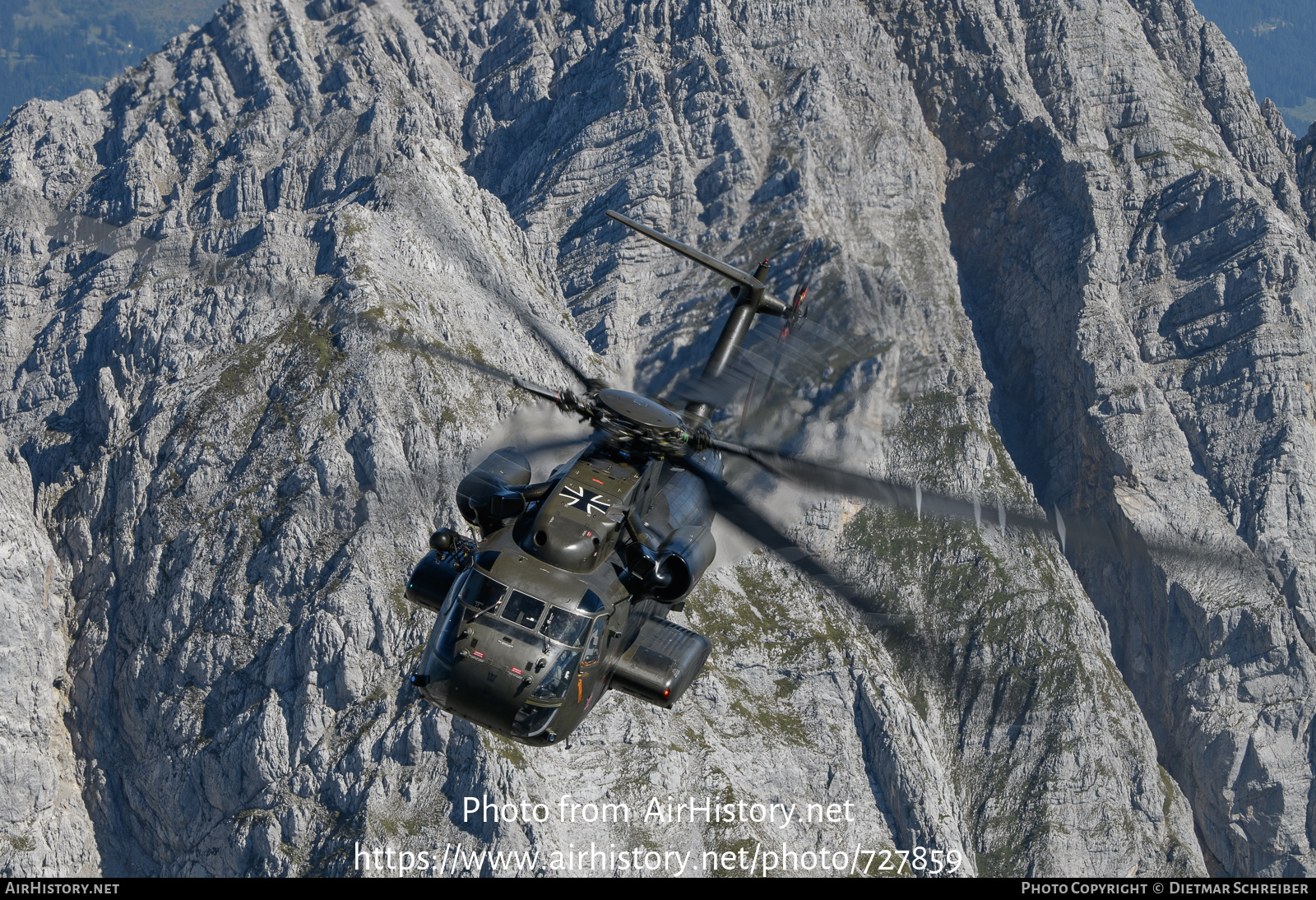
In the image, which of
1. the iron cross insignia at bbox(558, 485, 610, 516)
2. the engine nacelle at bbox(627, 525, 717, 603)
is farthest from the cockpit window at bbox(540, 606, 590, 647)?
the iron cross insignia at bbox(558, 485, 610, 516)

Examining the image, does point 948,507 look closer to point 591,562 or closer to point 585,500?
point 591,562

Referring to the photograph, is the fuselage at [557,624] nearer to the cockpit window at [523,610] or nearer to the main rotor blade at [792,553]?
the cockpit window at [523,610]

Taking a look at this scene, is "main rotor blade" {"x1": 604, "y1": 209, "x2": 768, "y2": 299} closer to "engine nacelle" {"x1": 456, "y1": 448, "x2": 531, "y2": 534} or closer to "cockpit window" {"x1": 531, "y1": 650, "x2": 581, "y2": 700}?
"engine nacelle" {"x1": 456, "y1": 448, "x2": 531, "y2": 534}

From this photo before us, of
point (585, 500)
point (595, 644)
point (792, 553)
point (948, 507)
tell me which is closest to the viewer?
point (948, 507)

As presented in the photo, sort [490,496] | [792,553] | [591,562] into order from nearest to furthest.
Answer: [792,553] → [591,562] → [490,496]

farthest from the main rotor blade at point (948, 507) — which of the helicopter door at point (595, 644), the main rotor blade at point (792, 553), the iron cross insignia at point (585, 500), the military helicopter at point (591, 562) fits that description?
the helicopter door at point (595, 644)

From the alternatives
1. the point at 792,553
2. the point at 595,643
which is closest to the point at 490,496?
the point at 595,643

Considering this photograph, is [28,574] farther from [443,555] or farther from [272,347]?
[443,555]
